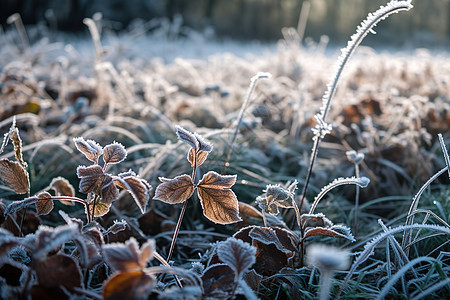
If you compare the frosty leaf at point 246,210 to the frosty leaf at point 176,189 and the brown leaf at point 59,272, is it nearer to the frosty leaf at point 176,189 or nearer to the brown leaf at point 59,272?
the frosty leaf at point 176,189

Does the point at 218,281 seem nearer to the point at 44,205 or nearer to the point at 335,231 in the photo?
the point at 335,231

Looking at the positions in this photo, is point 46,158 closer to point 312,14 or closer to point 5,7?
point 5,7

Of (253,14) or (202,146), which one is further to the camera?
(253,14)

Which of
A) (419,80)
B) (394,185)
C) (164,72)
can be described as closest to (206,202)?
(394,185)

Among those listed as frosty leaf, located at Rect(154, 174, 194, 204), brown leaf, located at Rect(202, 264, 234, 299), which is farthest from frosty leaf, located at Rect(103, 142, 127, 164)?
brown leaf, located at Rect(202, 264, 234, 299)

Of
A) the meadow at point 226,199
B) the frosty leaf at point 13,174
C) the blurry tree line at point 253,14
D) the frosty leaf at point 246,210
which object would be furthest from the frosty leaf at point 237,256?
the blurry tree line at point 253,14

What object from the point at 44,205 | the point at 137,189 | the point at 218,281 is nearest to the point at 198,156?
the point at 137,189
